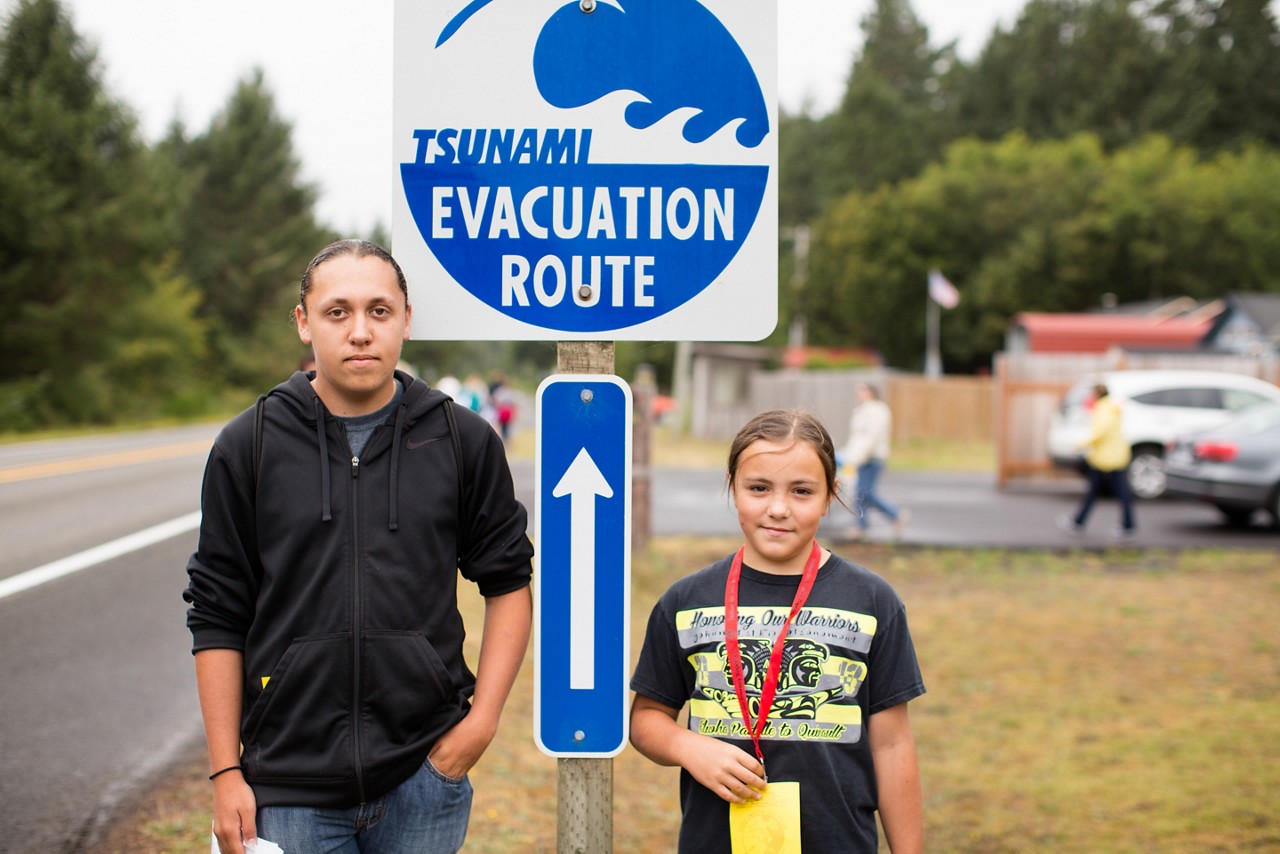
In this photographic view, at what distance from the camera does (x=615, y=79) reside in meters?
2.17

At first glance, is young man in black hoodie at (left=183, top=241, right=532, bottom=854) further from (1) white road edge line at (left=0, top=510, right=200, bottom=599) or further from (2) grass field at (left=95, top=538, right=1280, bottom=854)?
(1) white road edge line at (left=0, top=510, right=200, bottom=599)

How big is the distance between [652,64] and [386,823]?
4.65 ft

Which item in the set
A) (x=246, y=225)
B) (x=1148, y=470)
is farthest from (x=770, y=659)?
(x=246, y=225)

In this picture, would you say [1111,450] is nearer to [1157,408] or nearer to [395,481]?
[1157,408]

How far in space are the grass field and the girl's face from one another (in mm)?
2376

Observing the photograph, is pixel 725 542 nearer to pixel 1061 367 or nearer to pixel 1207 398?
pixel 1207 398

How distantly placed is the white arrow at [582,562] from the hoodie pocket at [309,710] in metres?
0.39

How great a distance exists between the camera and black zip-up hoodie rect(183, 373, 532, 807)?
78.9 inches

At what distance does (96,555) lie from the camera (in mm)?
9984

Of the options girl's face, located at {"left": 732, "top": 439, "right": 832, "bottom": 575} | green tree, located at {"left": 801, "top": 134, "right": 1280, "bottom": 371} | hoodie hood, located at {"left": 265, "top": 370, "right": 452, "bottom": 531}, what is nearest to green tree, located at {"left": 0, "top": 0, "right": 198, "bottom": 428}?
green tree, located at {"left": 801, "top": 134, "right": 1280, "bottom": 371}

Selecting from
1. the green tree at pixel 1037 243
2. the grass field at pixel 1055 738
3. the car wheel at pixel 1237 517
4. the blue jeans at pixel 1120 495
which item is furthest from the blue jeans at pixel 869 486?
the green tree at pixel 1037 243

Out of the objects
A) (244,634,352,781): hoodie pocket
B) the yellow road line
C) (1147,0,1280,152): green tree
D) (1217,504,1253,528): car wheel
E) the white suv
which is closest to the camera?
(244,634,352,781): hoodie pocket

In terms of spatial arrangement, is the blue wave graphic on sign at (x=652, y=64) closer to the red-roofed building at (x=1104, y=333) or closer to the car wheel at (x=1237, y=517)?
the car wheel at (x=1237, y=517)

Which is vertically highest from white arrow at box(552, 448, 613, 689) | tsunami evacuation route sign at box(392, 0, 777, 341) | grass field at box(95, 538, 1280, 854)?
tsunami evacuation route sign at box(392, 0, 777, 341)
